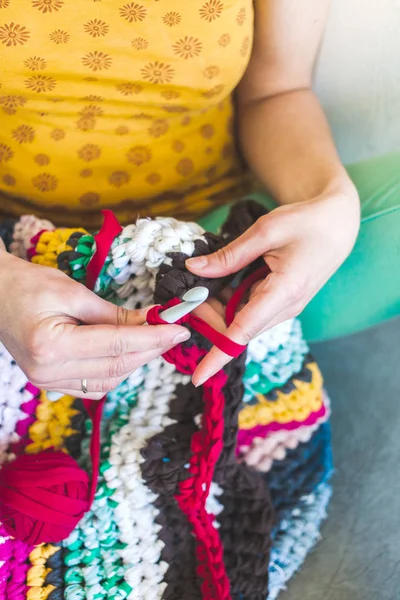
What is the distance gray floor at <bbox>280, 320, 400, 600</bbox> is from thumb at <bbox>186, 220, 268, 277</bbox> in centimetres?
33

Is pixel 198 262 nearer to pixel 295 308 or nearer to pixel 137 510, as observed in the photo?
pixel 295 308

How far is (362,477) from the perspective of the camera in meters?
0.75

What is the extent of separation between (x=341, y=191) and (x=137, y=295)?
0.86 ft

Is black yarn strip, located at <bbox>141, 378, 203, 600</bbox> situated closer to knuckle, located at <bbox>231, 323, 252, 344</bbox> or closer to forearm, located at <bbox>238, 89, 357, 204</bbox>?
knuckle, located at <bbox>231, 323, 252, 344</bbox>

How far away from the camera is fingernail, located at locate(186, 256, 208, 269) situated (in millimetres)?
583

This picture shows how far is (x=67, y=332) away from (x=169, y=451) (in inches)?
7.4

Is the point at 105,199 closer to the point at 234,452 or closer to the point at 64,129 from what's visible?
the point at 64,129

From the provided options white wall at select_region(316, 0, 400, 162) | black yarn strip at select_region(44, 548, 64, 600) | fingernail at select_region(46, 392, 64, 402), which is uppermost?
white wall at select_region(316, 0, 400, 162)

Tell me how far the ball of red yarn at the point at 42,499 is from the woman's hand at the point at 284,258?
0.17m

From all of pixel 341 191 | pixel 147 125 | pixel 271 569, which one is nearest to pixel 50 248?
pixel 147 125

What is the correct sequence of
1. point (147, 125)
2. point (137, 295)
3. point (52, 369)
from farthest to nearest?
point (147, 125)
point (137, 295)
point (52, 369)

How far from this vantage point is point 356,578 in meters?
0.67

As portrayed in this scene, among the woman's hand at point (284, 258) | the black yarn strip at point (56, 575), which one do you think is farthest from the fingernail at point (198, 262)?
the black yarn strip at point (56, 575)

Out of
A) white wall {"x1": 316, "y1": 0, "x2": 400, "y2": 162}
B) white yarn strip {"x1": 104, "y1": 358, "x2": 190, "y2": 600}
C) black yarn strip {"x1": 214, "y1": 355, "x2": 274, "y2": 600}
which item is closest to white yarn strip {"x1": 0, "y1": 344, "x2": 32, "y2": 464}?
white yarn strip {"x1": 104, "y1": 358, "x2": 190, "y2": 600}
